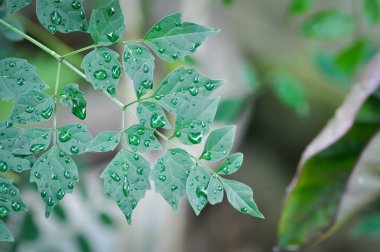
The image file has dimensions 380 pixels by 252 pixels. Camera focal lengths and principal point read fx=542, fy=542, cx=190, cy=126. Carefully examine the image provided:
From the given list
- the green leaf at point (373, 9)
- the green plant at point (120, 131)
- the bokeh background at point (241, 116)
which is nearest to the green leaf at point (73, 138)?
the green plant at point (120, 131)

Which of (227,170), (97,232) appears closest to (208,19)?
(97,232)

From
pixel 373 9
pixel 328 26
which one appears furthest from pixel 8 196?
pixel 328 26

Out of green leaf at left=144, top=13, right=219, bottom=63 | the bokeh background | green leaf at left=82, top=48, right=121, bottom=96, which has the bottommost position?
the bokeh background

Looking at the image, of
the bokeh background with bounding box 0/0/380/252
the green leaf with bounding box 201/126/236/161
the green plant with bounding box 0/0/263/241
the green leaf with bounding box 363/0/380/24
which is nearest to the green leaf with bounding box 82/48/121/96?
the green plant with bounding box 0/0/263/241

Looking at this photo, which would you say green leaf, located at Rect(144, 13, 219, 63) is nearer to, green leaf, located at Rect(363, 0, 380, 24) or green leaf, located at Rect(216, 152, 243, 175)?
green leaf, located at Rect(216, 152, 243, 175)

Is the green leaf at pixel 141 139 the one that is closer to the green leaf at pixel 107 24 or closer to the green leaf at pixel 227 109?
the green leaf at pixel 107 24

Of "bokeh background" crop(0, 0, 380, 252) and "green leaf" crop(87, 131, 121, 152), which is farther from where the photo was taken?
"bokeh background" crop(0, 0, 380, 252)

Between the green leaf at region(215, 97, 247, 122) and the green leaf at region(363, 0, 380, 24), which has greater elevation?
→ the green leaf at region(363, 0, 380, 24)
